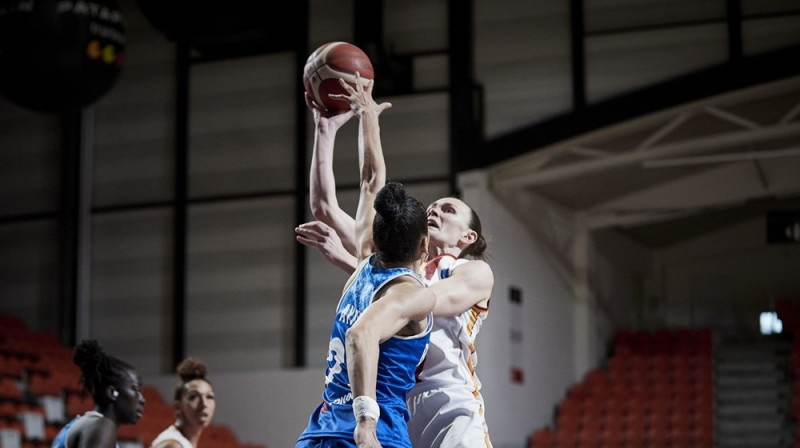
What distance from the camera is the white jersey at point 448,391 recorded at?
4.03 metres

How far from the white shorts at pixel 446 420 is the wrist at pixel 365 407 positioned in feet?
3.09

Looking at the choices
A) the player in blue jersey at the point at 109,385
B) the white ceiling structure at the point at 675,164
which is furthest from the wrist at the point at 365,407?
the white ceiling structure at the point at 675,164

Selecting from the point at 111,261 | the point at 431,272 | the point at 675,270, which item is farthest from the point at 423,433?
the point at 675,270

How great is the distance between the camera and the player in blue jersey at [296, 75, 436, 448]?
313 centimetres

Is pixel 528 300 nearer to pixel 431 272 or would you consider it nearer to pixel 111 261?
pixel 111 261

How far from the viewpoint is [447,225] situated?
4305mm

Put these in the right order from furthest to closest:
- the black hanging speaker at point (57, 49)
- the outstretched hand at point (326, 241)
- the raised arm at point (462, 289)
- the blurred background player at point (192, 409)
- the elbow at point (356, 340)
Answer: the black hanging speaker at point (57, 49), the blurred background player at point (192, 409), the outstretched hand at point (326, 241), the raised arm at point (462, 289), the elbow at point (356, 340)

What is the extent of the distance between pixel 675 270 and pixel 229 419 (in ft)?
27.1

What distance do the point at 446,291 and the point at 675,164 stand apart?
998 centimetres

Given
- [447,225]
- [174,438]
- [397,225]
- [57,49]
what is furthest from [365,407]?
[57,49]

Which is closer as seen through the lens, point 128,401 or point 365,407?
point 365,407

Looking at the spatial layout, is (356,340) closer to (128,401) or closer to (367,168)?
(367,168)

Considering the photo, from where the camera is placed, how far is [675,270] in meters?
18.7

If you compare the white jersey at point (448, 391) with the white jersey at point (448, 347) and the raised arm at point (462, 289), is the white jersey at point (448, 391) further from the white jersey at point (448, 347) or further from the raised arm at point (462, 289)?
the raised arm at point (462, 289)
